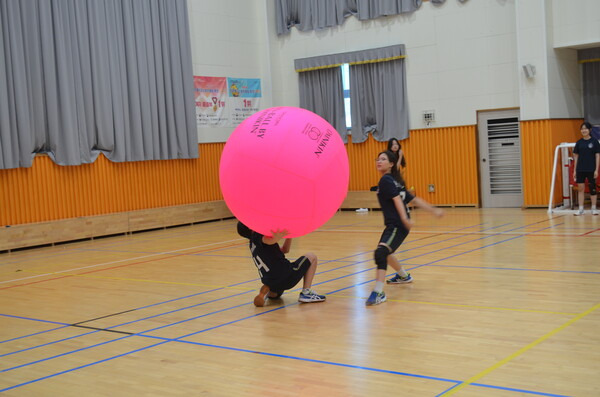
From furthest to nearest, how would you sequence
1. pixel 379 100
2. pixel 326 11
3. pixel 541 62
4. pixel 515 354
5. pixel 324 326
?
pixel 326 11 < pixel 379 100 < pixel 541 62 < pixel 324 326 < pixel 515 354

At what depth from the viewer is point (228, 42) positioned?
1677cm

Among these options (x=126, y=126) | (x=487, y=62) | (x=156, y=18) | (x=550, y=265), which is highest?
(x=156, y=18)

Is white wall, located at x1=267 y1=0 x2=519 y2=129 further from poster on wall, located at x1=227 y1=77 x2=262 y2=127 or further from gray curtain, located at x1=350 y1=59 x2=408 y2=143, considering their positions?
poster on wall, located at x1=227 y1=77 x2=262 y2=127

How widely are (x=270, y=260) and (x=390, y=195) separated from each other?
1299 millimetres

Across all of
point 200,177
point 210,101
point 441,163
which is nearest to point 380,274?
point 441,163

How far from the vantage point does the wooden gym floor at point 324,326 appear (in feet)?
13.6

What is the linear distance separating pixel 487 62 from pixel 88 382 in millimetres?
12486

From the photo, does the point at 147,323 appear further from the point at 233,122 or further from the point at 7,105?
the point at 233,122

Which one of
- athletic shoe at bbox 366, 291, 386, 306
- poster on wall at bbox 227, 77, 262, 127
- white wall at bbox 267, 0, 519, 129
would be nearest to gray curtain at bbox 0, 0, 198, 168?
poster on wall at bbox 227, 77, 262, 127

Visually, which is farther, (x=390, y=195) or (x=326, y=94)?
(x=326, y=94)

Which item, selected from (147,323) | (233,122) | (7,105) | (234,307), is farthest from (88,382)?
(233,122)

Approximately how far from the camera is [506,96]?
48.3 ft

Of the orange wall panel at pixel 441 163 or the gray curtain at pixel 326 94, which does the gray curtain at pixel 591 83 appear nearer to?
the orange wall panel at pixel 441 163

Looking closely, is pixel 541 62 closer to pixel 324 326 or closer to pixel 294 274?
pixel 294 274
